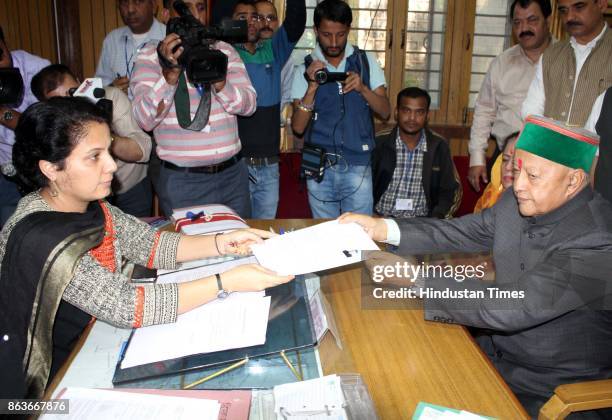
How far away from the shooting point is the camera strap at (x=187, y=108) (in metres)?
2.44

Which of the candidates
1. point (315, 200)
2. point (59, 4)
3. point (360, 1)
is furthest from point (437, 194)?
point (59, 4)

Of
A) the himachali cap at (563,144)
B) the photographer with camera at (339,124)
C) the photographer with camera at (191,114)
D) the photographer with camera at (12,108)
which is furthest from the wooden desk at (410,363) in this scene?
the photographer with camera at (12,108)

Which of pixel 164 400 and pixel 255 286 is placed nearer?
pixel 164 400

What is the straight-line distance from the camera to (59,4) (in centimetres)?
402

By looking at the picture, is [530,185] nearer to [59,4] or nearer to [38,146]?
[38,146]

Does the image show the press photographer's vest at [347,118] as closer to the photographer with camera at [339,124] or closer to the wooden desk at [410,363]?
the photographer with camera at [339,124]

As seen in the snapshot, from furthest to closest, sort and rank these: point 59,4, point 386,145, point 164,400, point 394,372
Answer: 1. point 59,4
2. point 386,145
3. point 394,372
4. point 164,400

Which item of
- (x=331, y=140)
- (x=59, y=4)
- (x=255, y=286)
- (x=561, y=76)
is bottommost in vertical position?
(x=255, y=286)

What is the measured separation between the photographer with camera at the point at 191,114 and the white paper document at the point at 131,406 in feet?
4.58

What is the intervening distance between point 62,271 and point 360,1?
340 centimetres

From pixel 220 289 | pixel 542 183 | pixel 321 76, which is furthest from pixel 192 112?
pixel 542 183

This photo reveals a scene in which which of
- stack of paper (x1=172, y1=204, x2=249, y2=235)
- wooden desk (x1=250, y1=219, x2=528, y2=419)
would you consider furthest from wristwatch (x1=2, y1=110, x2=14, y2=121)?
wooden desk (x1=250, y1=219, x2=528, y2=419)

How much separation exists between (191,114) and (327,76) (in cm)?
80

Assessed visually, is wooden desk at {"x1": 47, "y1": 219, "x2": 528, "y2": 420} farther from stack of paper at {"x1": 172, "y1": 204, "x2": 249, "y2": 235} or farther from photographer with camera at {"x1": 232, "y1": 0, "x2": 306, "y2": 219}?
photographer with camera at {"x1": 232, "y1": 0, "x2": 306, "y2": 219}
